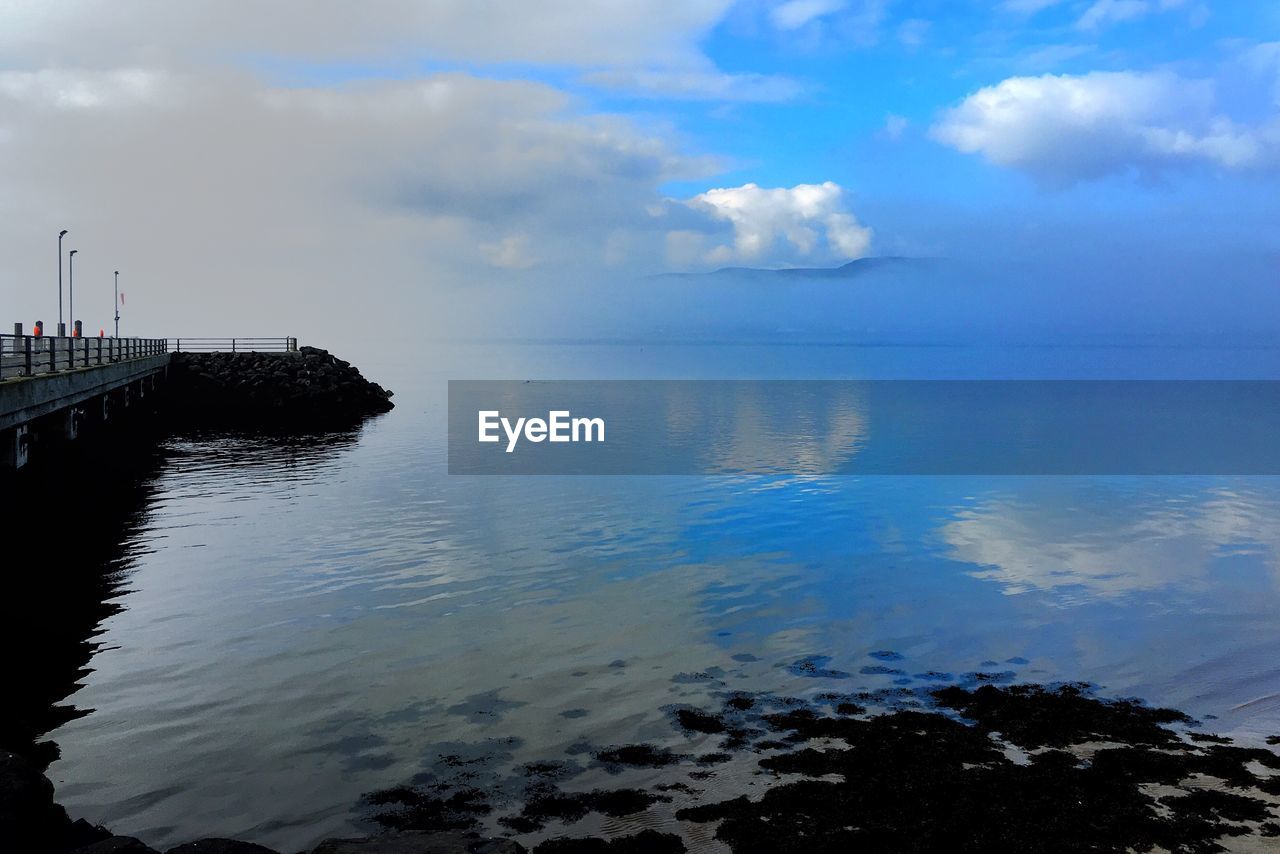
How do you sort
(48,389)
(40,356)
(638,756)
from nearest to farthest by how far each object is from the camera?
1. (638,756)
2. (48,389)
3. (40,356)

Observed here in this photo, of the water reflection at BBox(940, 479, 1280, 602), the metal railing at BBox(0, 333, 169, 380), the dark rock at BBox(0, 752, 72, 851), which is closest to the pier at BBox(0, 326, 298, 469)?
→ the metal railing at BBox(0, 333, 169, 380)

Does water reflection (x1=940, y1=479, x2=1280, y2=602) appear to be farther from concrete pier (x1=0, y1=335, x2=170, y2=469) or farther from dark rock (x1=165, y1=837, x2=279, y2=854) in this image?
concrete pier (x1=0, y1=335, x2=170, y2=469)

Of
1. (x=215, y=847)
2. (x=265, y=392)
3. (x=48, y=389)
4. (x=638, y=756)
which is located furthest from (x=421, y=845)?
(x=265, y=392)

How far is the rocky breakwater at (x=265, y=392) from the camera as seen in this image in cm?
7519

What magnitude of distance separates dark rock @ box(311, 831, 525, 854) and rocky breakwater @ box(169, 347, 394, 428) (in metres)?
65.4

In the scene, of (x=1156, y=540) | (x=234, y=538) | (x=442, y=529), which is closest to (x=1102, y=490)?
(x=1156, y=540)

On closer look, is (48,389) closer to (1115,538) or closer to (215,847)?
(215,847)

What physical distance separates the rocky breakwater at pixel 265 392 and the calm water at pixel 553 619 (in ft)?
124

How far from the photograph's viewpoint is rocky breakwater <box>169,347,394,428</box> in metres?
75.2

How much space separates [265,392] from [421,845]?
7741 centimetres

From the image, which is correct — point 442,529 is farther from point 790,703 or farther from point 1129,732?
point 1129,732

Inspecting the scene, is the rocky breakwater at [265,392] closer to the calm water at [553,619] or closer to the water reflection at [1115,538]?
the calm water at [553,619]

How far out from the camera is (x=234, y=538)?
1145 inches

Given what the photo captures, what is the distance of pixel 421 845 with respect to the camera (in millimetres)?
8547
